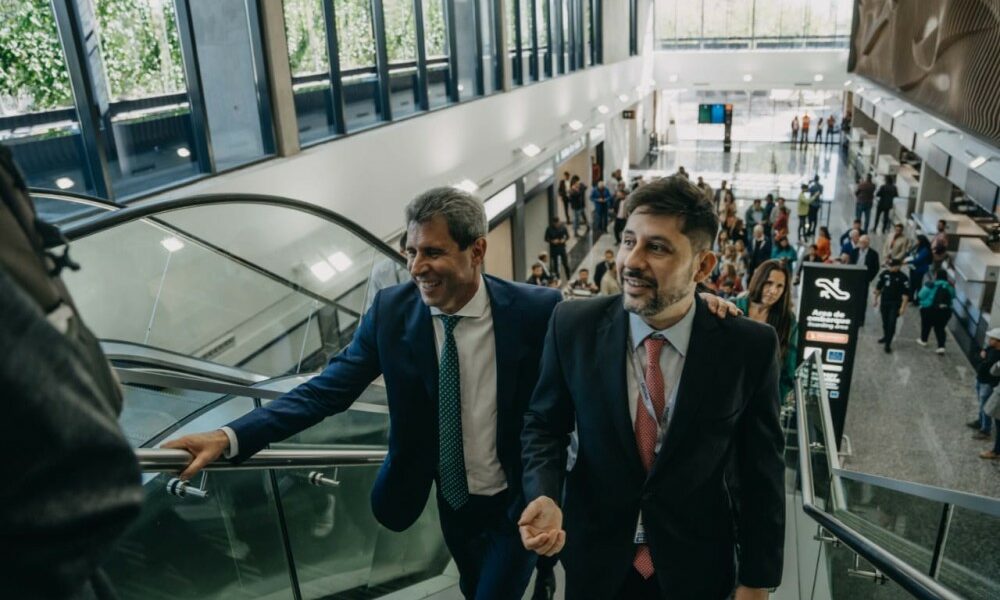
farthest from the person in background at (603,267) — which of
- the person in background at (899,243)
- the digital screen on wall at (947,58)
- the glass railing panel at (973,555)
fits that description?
the glass railing panel at (973,555)

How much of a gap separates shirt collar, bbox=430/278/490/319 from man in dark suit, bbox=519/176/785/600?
41cm

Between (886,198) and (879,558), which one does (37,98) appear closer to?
(879,558)

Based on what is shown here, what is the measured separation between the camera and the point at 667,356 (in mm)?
2070

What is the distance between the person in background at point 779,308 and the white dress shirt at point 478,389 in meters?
3.56

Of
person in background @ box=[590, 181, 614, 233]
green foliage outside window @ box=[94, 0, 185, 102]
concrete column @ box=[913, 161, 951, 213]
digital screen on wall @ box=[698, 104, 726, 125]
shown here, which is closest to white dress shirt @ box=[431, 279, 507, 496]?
green foliage outside window @ box=[94, 0, 185, 102]

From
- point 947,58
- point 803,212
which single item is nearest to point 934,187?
point 803,212

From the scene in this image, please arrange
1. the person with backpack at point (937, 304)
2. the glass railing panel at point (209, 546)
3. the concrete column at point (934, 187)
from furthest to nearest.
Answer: the concrete column at point (934, 187), the person with backpack at point (937, 304), the glass railing panel at point (209, 546)

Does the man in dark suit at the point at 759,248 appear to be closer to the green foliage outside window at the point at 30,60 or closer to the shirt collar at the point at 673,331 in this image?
the green foliage outside window at the point at 30,60

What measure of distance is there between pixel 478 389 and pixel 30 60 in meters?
4.88

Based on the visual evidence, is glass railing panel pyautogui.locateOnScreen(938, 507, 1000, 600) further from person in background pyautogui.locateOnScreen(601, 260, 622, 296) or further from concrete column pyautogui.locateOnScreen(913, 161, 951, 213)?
concrete column pyautogui.locateOnScreen(913, 161, 951, 213)

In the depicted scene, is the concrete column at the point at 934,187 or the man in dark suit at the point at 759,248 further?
the concrete column at the point at 934,187

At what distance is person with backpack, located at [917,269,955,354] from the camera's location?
1033cm

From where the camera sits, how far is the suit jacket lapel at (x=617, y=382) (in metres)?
2.01

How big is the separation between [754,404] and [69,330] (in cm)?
176
